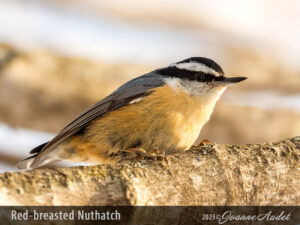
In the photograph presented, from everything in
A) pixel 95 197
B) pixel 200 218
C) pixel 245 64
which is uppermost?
pixel 245 64

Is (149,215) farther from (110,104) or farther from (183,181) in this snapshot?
(110,104)

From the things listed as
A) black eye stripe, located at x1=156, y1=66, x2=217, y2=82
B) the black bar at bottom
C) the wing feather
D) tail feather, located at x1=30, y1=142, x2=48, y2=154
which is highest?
black eye stripe, located at x1=156, y1=66, x2=217, y2=82

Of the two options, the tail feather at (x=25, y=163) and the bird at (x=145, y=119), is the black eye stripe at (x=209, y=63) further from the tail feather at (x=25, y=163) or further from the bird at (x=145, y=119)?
the tail feather at (x=25, y=163)

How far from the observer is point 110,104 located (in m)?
2.90

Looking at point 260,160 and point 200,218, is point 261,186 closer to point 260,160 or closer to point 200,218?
point 260,160

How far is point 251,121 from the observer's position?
170 inches

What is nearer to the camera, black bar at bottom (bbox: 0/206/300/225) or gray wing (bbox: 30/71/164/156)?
black bar at bottom (bbox: 0/206/300/225)

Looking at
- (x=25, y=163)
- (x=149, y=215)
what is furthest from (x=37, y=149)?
(x=149, y=215)

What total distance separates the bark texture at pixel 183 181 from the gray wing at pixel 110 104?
834mm

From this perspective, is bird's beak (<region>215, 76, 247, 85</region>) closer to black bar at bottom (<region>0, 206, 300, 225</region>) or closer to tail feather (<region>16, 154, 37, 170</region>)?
black bar at bottom (<region>0, 206, 300, 225</region>)

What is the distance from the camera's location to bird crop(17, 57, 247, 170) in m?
2.64

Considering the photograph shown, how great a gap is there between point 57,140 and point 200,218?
1.14 metres

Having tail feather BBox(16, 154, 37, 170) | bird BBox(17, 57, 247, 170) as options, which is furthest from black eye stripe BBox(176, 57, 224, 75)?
tail feather BBox(16, 154, 37, 170)

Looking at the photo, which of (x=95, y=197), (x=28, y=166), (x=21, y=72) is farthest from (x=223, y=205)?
(x=21, y=72)
